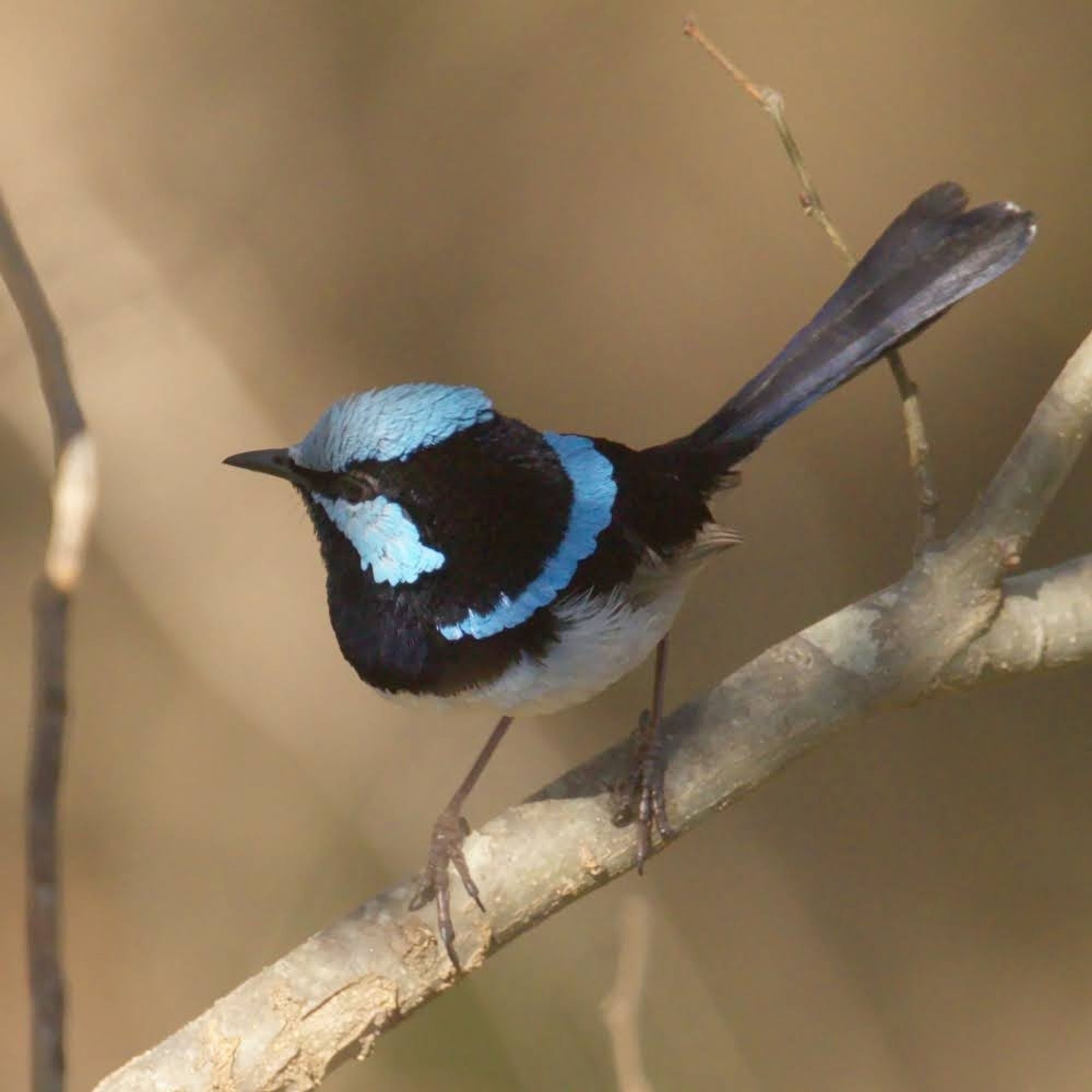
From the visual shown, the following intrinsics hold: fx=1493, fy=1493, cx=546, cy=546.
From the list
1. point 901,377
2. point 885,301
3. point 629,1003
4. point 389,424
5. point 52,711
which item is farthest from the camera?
point 885,301

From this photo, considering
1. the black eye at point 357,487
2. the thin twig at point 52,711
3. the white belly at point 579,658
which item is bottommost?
the white belly at point 579,658

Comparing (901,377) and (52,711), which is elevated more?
(52,711)

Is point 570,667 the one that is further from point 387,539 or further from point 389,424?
point 389,424

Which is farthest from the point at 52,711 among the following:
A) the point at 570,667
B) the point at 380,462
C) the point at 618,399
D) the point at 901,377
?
the point at 618,399

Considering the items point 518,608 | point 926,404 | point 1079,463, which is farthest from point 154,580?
point 1079,463

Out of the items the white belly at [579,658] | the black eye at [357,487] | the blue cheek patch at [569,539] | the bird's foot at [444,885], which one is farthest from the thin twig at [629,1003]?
the black eye at [357,487]

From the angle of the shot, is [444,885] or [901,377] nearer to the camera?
[444,885]

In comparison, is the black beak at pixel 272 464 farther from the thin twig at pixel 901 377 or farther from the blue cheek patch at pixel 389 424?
the thin twig at pixel 901 377

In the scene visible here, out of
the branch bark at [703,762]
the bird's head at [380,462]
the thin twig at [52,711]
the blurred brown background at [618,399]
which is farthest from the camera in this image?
the blurred brown background at [618,399]

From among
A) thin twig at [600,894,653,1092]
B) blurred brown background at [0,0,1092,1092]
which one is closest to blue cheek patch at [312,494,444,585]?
thin twig at [600,894,653,1092]
